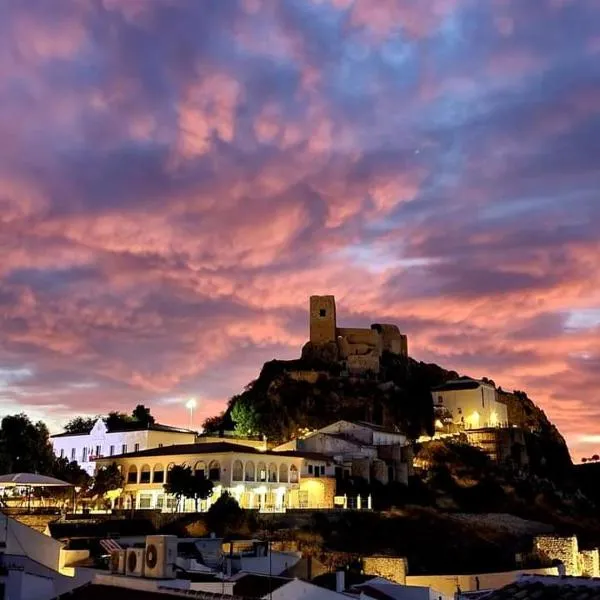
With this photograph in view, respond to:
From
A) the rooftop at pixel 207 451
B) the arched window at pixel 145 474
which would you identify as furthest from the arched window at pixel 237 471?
the arched window at pixel 145 474

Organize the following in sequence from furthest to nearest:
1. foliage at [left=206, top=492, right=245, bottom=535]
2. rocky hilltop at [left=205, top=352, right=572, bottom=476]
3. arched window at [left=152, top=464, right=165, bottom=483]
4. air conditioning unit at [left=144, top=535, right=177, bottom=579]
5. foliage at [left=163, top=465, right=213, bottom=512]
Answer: rocky hilltop at [left=205, top=352, right=572, bottom=476] < arched window at [left=152, top=464, right=165, bottom=483] < foliage at [left=163, top=465, right=213, bottom=512] < foliage at [left=206, top=492, right=245, bottom=535] < air conditioning unit at [left=144, top=535, right=177, bottom=579]

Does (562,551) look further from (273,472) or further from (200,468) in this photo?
(200,468)

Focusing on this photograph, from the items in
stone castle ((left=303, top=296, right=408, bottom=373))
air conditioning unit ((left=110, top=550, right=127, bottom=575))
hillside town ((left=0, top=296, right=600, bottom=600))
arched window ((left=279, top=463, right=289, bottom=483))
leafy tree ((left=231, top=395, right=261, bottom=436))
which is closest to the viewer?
air conditioning unit ((left=110, top=550, right=127, bottom=575))

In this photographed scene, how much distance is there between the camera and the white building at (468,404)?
10556cm

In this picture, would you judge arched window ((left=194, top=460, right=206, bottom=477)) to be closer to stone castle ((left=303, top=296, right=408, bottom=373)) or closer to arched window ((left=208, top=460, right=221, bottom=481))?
arched window ((left=208, top=460, right=221, bottom=481))

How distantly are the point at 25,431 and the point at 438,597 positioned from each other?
46539 mm

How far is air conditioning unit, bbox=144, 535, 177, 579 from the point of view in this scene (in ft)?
65.4

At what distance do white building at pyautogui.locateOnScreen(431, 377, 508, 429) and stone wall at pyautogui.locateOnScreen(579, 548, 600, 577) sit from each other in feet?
143

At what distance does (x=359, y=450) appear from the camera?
7800 cm

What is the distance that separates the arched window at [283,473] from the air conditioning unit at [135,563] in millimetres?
47373

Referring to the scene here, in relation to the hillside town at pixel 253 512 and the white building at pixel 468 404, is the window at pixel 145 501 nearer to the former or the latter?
the hillside town at pixel 253 512

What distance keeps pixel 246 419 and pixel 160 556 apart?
2897 inches

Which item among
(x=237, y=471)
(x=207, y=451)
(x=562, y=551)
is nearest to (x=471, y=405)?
(x=562, y=551)

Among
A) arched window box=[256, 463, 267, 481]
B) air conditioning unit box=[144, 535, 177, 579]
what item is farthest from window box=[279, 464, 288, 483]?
air conditioning unit box=[144, 535, 177, 579]
